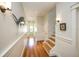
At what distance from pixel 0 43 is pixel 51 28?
4.29 metres

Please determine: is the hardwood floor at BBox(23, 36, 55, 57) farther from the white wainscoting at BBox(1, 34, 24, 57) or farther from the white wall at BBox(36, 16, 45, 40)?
the white wall at BBox(36, 16, 45, 40)

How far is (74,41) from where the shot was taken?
6.57 feet

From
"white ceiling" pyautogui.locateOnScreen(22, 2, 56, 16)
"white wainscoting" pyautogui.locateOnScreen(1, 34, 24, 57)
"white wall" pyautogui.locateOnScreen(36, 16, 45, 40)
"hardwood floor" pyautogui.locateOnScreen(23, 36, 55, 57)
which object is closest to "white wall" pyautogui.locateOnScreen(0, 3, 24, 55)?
"white wainscoting" pyautogui.locateOnScreen(1, 34, 24, 57)

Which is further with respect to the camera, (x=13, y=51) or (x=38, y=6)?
(x=38, y=6)

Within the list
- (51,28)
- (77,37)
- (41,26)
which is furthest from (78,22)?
(41,26)

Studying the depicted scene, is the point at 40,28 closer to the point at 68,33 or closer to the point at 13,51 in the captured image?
the point at 68,33

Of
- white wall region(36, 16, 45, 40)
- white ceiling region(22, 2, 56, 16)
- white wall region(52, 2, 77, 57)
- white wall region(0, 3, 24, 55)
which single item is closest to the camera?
white wall region(0, 3, 24, 55)

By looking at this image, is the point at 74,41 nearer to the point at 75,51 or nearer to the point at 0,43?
the point at 75,51

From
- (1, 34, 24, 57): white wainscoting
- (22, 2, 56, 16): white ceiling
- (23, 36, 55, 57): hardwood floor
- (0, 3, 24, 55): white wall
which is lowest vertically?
(23, 36, 55, 57): hardwood floor

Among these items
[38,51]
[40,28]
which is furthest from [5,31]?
[40,28]

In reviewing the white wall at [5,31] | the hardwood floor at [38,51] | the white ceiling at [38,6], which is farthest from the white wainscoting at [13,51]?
the white ceiling at [38,6]

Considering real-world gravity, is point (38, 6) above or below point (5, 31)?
above

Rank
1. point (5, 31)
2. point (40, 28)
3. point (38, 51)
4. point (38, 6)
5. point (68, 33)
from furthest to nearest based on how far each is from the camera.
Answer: point (40, 28) < point (38, 6) < point (38, 51) < point (68, 33) < point (5, 31)

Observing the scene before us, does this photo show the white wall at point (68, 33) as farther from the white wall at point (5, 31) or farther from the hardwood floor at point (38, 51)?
the white wall at point (5, 31)
